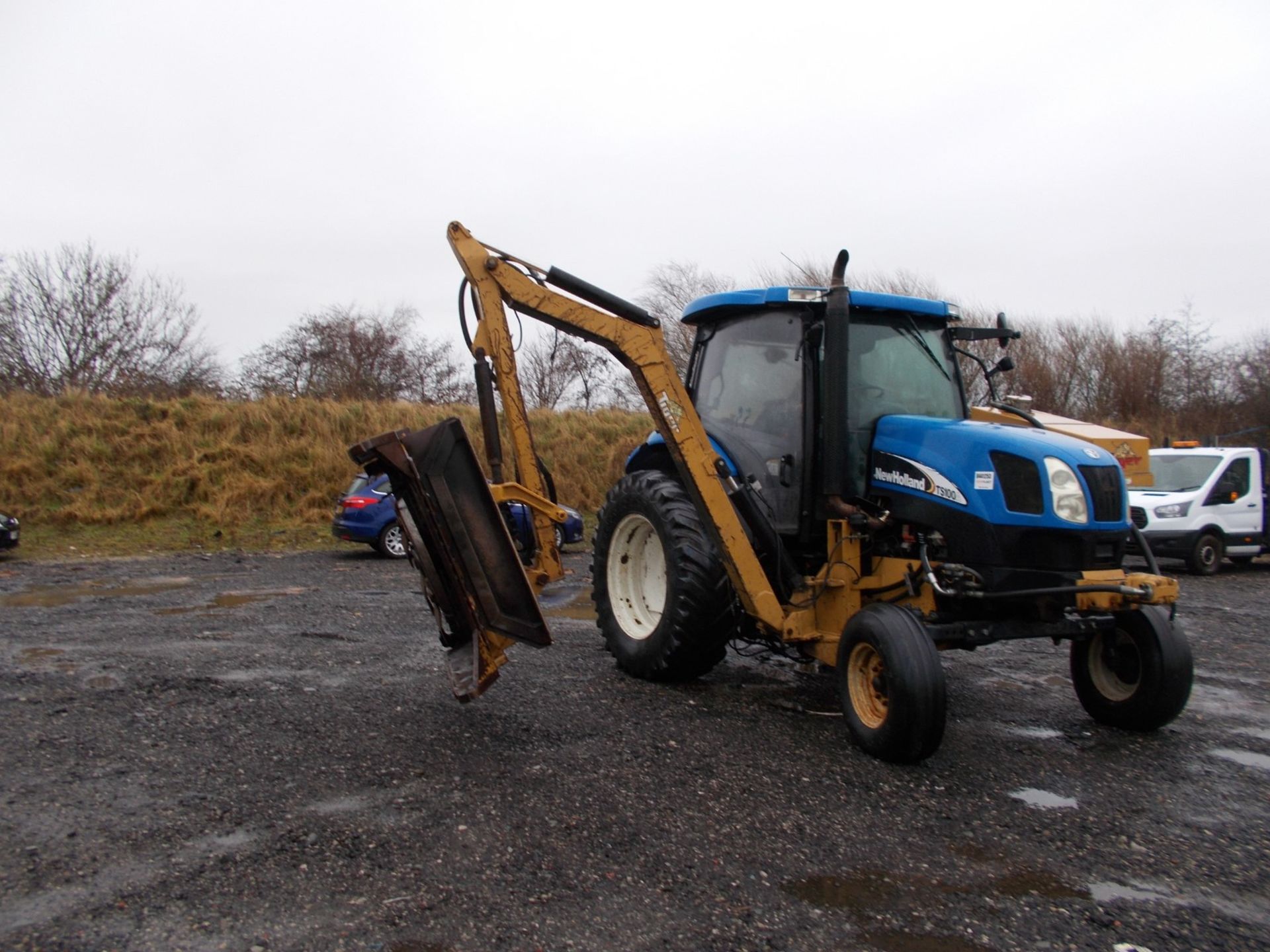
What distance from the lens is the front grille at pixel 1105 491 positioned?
4.70m

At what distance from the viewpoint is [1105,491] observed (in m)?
4.76

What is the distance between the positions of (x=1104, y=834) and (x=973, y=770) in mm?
777

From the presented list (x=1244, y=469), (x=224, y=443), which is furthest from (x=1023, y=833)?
(x=224, y=443)

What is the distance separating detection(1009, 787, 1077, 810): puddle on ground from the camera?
4184 mm

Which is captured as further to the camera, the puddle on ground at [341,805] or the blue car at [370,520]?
the blue car at [370,520]

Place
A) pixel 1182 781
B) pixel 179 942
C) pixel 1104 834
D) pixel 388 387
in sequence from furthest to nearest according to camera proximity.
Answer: pixel 388 387
pixel 1182 781
pixel 1104 834
pixel 179 942

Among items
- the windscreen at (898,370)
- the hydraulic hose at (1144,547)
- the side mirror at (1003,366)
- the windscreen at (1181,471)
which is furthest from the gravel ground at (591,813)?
the windscreen at (1181,471)

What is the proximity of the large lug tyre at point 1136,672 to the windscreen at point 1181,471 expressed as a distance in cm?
936

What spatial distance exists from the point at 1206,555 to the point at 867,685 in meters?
10.6

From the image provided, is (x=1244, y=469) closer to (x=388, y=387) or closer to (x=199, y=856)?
(x=199, y=856)

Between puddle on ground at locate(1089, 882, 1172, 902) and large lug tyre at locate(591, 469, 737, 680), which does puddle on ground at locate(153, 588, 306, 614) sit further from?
puddle on ground at locate(1089, 882, 1172, 902)

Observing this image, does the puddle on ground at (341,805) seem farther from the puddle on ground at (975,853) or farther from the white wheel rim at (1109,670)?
the white wheel rim at (1109,670)

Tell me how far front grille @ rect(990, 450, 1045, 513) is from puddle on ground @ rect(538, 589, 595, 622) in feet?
14.9

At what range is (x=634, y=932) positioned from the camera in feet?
9.91
